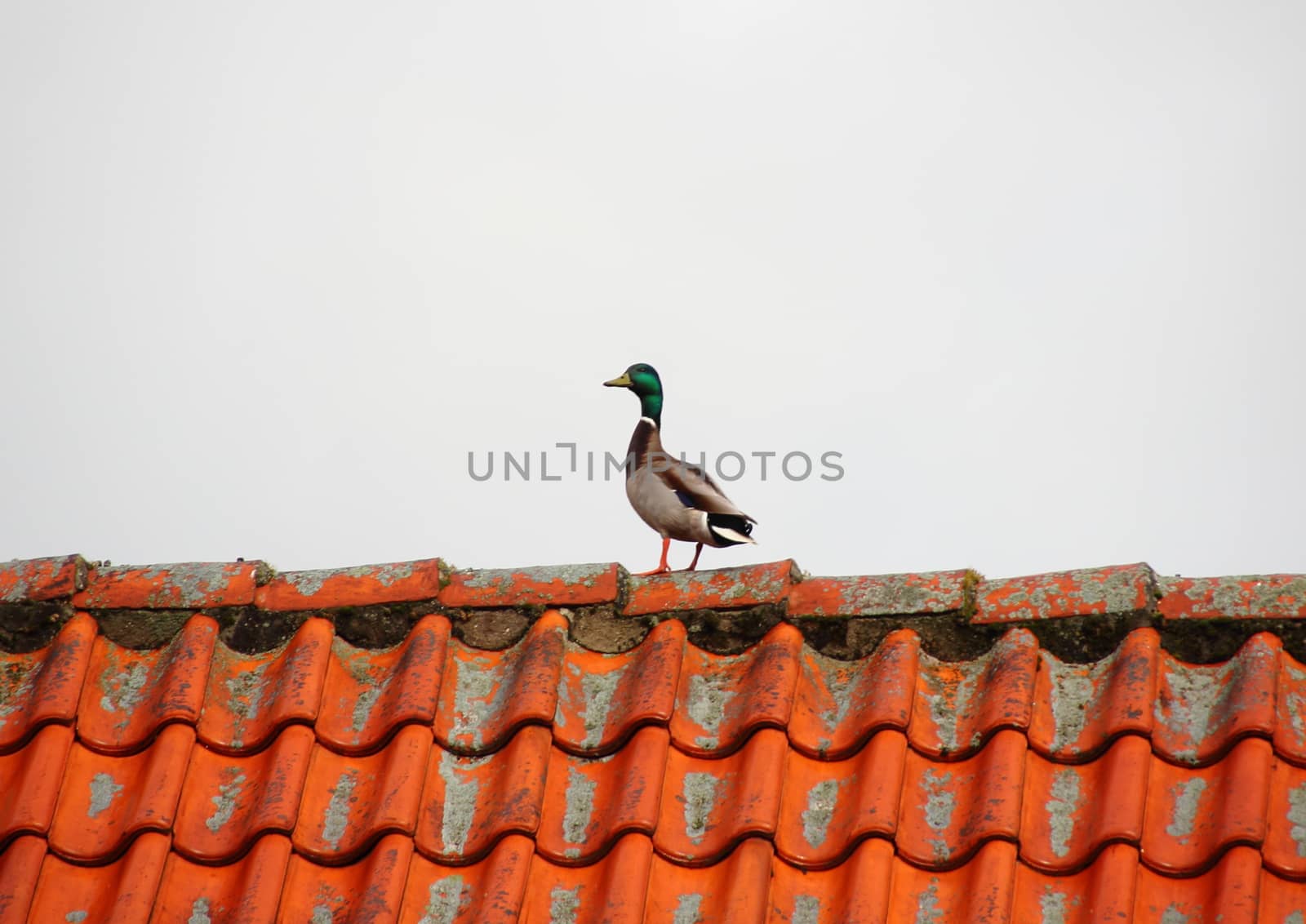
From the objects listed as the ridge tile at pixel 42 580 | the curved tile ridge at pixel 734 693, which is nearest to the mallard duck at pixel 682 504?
the curved tile ridge at pixel 734 693

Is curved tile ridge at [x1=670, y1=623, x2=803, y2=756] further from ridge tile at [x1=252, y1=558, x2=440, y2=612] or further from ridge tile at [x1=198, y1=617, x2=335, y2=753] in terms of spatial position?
ridge tile at [x1=198, y1=617, x2=335, y2=753]

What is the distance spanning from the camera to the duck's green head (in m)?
5.97

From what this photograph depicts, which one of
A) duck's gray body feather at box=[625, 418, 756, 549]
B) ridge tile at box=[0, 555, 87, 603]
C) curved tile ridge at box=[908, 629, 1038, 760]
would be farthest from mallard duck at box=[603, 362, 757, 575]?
ridge tile at box=[0, 555, 87, 603]

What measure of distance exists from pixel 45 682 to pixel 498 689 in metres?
1.15

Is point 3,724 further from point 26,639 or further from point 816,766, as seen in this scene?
point 816,766

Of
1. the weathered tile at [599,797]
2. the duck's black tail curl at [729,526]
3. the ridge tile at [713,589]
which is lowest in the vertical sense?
the weathered tile at [599,797]

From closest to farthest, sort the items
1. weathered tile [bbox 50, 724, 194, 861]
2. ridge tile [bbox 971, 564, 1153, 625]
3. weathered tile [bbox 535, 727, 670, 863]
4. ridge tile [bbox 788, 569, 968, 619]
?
weathered tile [bbox 535, 727, 670, 863]
weathered tile [bbox 50, 724, 194, 861]
ridge tile [bbox 971, 564, 1153, 625]
ridge tile [bbox 788, 569, 968, 619]

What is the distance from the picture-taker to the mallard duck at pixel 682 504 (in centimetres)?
510

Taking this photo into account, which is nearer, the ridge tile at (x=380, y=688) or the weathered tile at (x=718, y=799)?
the weathered tile at (x=718, y=799)

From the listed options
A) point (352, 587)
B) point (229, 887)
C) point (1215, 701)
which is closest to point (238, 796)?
point (229, 887)

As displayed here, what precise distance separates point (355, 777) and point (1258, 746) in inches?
79.3

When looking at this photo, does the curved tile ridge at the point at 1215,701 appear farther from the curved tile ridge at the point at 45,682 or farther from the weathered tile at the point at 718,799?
the curved tile ridge at the point at 45,682

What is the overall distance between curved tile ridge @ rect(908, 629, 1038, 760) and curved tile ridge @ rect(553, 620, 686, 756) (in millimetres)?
599

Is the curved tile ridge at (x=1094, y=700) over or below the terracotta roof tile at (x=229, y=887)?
over
